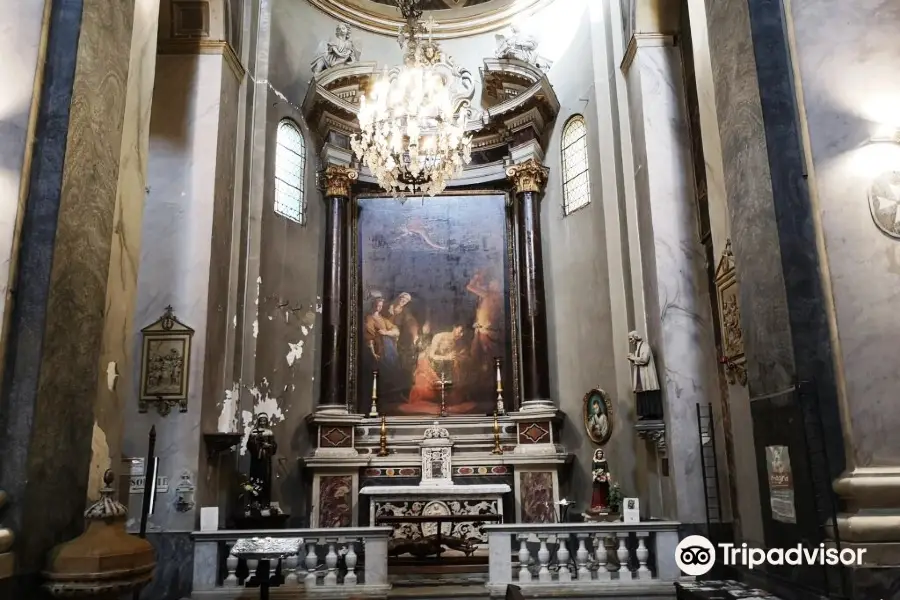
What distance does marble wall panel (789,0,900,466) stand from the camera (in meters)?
4.02

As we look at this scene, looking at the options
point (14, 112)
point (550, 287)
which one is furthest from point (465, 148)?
point (14, 112)

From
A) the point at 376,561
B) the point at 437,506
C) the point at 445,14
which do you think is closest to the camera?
the point at 376,561

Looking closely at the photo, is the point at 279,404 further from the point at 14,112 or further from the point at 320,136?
the point at 14,112

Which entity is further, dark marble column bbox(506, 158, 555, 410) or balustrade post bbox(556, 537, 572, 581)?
dark marble column bbox(506, 158, 555, 410)

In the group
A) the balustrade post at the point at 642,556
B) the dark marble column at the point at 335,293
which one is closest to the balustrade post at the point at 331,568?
the balustrade post at the point at 642,556

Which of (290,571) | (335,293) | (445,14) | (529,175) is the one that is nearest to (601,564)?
(290,571)

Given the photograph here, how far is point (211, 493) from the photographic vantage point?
7930 millimetres

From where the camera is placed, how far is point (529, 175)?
1160cm

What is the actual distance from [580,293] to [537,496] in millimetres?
3111

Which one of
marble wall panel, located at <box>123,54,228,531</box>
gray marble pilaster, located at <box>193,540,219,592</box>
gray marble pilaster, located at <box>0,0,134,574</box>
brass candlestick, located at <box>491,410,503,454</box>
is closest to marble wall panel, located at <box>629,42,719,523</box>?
brass candlestick, located at <box>491,410,503,454</box>

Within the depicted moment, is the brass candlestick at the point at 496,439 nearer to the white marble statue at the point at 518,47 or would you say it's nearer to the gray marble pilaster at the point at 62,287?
the white marble statue at the point at 518,47

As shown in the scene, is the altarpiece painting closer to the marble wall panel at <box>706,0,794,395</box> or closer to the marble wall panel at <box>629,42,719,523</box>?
the marble wall panel at <box>629,42,719,523</box>

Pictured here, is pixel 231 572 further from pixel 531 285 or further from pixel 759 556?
pixel 531 285

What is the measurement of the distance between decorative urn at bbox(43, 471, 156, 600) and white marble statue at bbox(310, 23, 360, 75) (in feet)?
30.0
